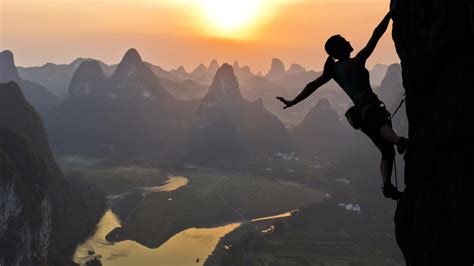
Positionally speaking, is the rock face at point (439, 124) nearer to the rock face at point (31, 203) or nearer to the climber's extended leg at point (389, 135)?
the climber's extended leg at point (389, 135)

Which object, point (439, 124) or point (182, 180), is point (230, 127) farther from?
point (439, 124)

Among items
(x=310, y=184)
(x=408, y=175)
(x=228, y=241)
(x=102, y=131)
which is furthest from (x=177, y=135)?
(x=408, y=175)

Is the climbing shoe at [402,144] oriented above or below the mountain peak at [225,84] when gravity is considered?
below

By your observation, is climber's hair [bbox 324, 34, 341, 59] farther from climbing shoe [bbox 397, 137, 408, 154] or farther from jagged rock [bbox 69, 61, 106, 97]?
jagged rock [bbox 69, 61, 106, 97]

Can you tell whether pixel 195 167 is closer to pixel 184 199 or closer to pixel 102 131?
pixel 184 199

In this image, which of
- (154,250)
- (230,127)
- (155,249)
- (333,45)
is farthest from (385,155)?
(230,127)

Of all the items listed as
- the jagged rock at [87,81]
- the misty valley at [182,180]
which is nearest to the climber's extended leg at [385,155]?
the misty valley at [182,180]

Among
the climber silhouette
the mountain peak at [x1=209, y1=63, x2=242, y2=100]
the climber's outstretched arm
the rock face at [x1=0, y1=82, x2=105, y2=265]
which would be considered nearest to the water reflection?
the rock face at [x1=0, y1=82, x2=105, y2=265]
